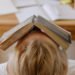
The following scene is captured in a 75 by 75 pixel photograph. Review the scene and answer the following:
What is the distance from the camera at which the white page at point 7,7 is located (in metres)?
1.18

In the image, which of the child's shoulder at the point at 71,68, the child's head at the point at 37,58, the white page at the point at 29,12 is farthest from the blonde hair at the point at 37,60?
the white page at the point at 29,12

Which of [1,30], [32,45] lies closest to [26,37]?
[32,45]

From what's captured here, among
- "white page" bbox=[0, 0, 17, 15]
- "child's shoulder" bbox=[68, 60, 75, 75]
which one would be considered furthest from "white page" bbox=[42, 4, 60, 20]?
"child's shoulder" bbox=[68, 60, 75, 75]

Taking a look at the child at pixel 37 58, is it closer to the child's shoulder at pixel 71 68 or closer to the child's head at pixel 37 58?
the child's head at pixel 37 58

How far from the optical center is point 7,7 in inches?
48.3

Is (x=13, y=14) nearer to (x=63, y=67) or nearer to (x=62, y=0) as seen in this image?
(x=62, y=0)

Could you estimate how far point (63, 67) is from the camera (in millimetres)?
639

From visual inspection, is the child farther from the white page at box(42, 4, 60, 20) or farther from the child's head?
the white page at box(42, 4, 60, 20)

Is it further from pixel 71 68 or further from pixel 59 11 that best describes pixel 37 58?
pixel 59 11

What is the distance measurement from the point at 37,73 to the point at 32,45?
8cm

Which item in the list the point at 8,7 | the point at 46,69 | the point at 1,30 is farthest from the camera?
the point at 8,7

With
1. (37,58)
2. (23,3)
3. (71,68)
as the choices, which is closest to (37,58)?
(37,58)

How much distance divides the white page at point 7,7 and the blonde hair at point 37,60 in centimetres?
59

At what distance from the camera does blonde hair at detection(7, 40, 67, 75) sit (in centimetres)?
60
